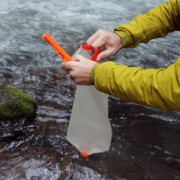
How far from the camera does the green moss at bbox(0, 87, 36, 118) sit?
308 cm

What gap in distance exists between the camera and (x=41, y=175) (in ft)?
8.65

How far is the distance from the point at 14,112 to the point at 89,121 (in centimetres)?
111

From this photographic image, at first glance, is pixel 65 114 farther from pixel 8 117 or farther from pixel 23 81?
pixel 23 81

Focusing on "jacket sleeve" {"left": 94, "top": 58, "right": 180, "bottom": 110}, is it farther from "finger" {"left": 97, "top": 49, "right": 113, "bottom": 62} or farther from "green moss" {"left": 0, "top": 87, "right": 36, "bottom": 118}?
"green moss" {"left": 0, "top": 87, "right": 36, "bottom": 118}

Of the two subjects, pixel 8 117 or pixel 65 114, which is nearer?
pixel 8 117

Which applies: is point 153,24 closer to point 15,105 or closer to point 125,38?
point 125,38

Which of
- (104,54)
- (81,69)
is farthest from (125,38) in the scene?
(81,69)

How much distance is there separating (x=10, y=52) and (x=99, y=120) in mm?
3299

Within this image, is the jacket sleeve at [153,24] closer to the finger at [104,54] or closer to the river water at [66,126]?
the finger at [104,54]

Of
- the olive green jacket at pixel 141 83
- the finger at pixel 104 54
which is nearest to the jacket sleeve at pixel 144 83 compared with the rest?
the olive green jacket at pixel 141 83

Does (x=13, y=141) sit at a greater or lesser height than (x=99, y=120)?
lesser

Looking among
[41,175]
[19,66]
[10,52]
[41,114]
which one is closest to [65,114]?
[41,114]

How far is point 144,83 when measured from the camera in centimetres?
193

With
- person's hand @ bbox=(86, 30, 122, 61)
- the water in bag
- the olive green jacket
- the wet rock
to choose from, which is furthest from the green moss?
the olive green jacket
